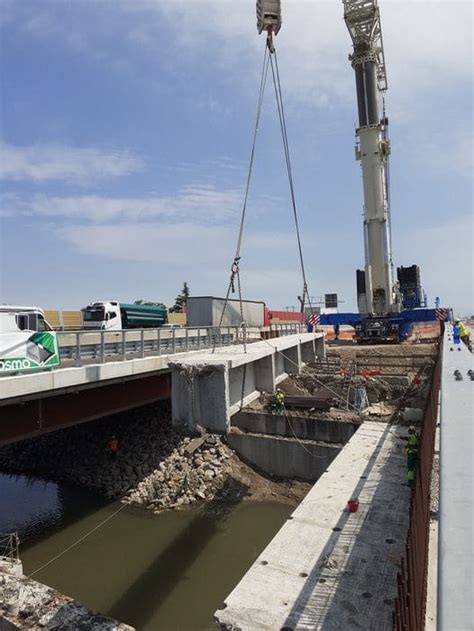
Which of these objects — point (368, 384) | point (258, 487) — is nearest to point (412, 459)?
point (258, 487)

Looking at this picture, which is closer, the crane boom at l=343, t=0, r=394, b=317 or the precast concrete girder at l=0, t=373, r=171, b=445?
the precast concrete girder at l=0, t=373, r=171, b=445

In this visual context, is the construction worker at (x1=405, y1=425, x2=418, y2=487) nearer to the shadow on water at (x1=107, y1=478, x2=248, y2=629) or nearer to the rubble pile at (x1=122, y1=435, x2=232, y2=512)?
the shadow on water at (x1=107, y1=478, x2=248, y2=629)

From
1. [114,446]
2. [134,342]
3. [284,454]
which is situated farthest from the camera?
[114,446]

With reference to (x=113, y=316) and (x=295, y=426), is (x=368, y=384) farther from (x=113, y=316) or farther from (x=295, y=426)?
(x=113, y=316)

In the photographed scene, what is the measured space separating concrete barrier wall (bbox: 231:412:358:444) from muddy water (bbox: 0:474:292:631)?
10.3 feet

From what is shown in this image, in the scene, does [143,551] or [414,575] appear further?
[143,551]

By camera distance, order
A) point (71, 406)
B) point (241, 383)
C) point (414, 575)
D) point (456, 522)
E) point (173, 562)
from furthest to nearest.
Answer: point (241, 383) → point (71, 406) → point (173, 562) → point (414, 575) → point (456, 522)

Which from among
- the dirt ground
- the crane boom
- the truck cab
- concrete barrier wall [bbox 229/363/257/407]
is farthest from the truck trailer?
the crane boom

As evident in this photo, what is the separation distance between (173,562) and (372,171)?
1175 inches

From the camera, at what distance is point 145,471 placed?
1599cm

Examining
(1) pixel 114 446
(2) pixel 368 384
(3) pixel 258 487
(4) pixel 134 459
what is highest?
(2) pixel 368 384

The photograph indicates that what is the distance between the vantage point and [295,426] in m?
16.7

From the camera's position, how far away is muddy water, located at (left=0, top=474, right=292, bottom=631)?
9.88 m

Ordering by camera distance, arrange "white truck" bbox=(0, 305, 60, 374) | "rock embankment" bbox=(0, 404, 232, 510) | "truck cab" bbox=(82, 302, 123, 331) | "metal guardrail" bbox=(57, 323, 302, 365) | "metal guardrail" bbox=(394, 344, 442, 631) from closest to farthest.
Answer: "metal guardrail" bbox=(394, 344, 442, 631) → "white truck" bbox=(0, 305, 60, 374) → "metal guardrail" bbox=(57, 323, 302, 365) → "rock embankment" bbox=(0, 404, 232, 510) → "truck cab" bbox=(82, 302, 123, 331)
